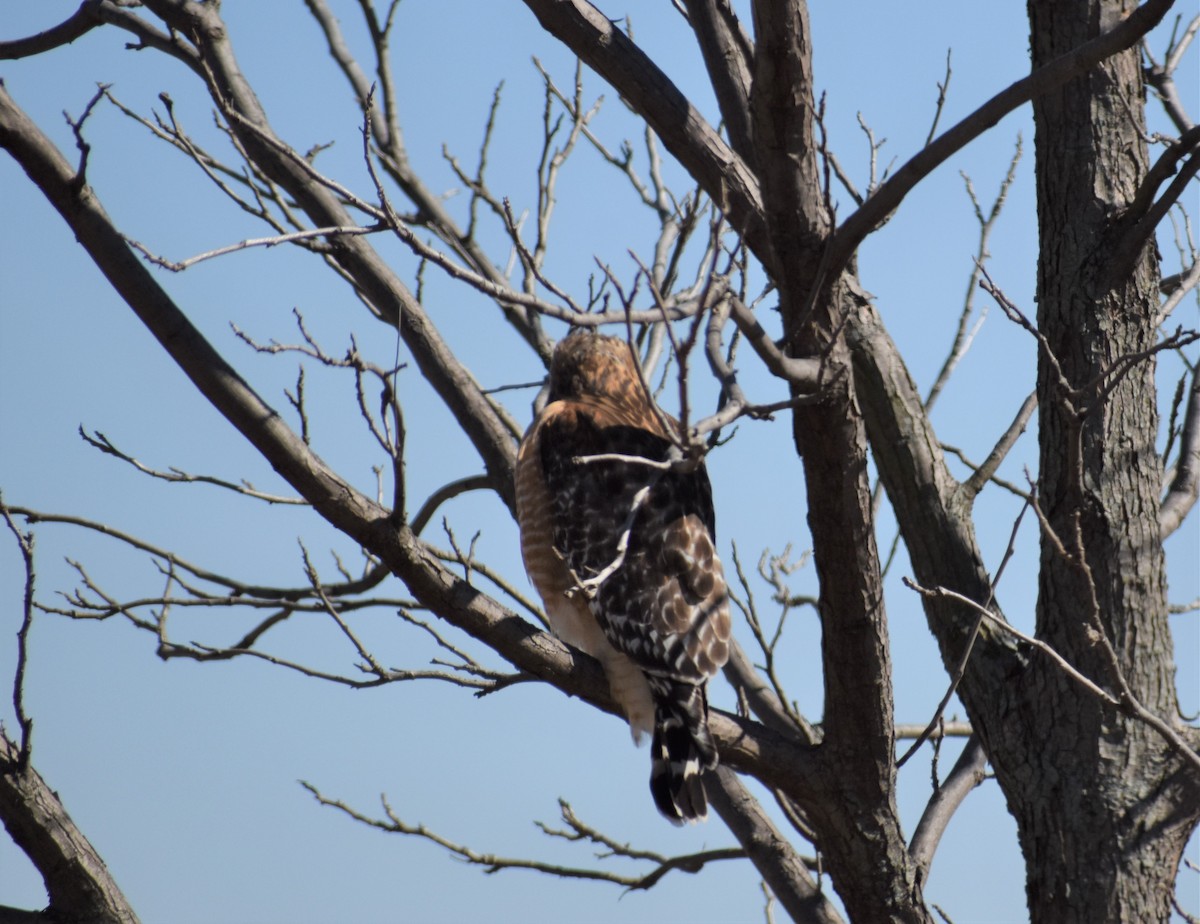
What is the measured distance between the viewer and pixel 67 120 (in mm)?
3033

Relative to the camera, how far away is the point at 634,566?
371cm

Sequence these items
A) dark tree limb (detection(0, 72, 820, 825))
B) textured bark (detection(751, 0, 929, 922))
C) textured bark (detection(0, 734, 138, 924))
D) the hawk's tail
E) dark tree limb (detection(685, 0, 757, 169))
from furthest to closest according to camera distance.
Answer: dark tree limb (detection(685, 0, 757, 169))
the hawk's tail
textured bark (detection(0, 734, 138, 924))
dark tree limb (detection(0, 72, 820, 825))
textured bark (detection(751, 0, 929, 922))

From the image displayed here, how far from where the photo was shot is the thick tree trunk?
130 inches

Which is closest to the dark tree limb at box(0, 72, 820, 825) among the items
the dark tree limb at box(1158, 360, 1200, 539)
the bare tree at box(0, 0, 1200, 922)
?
the bare tree at box(0, 0, 1200, 922)

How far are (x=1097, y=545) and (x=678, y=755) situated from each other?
1.28 m

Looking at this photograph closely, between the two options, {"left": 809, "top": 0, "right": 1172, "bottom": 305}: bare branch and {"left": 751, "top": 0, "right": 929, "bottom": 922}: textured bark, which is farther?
{"left": 751, "top": 0, "right": 929, "bottom": 922}: textured bark

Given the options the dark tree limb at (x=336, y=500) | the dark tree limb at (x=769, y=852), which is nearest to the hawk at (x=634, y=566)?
the dark tree limb at (x=336, y=500)

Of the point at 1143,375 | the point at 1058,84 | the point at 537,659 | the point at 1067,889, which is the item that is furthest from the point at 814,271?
the point at 1067,889

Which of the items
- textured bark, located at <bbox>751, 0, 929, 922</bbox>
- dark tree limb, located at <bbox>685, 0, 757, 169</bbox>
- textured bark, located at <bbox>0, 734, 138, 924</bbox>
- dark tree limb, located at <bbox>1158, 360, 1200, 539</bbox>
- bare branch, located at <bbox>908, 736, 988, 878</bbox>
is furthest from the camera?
dark tree limb, located at <bbox>1158, 360, 1200, 539</bbox>

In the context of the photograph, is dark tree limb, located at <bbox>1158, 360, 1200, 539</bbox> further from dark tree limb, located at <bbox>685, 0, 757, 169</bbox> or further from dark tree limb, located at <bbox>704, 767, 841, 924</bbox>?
dark tree limb, located at <bbox>685, 0, 757, 169</bbox>

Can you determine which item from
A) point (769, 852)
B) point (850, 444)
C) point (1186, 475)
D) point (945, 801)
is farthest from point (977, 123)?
point (769, 852)

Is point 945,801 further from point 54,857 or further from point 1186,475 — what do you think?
point 54,857

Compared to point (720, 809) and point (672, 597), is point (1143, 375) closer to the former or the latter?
point (672, 597)

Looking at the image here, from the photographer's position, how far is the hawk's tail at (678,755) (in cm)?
327
